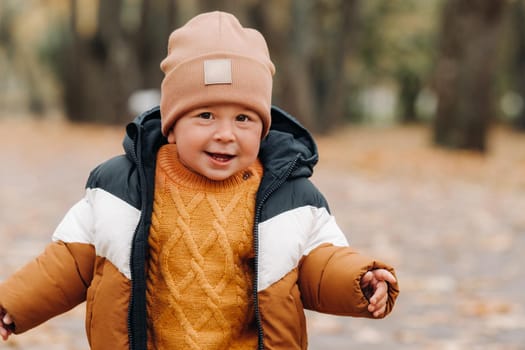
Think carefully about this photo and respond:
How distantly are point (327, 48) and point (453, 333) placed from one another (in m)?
24.1

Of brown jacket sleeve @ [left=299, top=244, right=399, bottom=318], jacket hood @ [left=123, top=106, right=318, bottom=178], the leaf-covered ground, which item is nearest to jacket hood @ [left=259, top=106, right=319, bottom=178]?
jacket hood @ [left=123, top=106, right=318, bottom=178]

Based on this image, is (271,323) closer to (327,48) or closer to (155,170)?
(155,170)

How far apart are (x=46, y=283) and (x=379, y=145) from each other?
19089mm

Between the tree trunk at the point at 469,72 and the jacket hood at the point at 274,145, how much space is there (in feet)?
42.4

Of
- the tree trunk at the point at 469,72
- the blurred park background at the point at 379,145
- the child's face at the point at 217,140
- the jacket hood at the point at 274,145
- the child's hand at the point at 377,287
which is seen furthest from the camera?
the tree trunk at the point at 469,72

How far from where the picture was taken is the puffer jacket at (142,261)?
8.07ft

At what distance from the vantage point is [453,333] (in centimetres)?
512

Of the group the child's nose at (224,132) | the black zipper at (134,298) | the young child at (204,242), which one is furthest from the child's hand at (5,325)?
the child's nose at (224,132)

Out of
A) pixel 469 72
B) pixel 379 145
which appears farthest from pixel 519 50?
pixel 469 72

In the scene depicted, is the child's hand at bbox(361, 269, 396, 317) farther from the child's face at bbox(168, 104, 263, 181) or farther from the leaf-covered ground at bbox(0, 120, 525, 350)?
the leaf-covered ground at bbox(0, 120, 525, 350)

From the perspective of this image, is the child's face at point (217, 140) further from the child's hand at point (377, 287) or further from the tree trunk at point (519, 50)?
the tree trunk at point (519, 50)

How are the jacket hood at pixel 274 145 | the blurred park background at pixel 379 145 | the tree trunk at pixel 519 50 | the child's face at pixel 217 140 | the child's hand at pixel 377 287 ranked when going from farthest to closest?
1. the tree trunk at pixel 519 50
2. the blurred park background at pixel 379 145
3. the jacket hood at pixel 274 145
4. the child's face at pixel 217 140
5. the child's hand at pixel 377 287

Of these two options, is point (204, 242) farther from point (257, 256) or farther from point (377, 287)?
point (377, 287)

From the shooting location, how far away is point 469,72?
15234 millimetres
